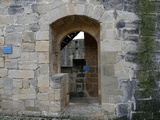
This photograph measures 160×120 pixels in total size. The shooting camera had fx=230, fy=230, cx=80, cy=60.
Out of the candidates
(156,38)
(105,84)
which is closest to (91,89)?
(105,84)

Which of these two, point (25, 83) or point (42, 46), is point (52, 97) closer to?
point (25, 83)

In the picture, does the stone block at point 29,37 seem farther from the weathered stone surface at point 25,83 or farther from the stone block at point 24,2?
the weathered stone surface at point 25,83

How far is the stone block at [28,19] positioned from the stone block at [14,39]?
0.28 meters

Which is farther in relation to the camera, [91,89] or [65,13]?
[91,89]

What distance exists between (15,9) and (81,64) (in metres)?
4.04

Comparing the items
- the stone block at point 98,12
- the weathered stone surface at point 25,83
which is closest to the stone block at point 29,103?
the weathered stone surface at point 25,83

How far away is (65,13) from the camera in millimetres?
4684

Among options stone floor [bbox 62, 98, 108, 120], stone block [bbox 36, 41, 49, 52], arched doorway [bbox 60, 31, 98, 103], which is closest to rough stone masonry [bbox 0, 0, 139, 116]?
stone block [bbox 36, 41, 49, 52]

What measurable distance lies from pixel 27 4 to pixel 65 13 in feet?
2.72

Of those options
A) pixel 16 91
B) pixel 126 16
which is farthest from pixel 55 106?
pixel 126 16

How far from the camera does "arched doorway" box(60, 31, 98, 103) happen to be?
7.75m

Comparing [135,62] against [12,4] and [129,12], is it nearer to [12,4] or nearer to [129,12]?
[129,12]

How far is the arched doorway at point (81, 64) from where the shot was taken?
7.75 m

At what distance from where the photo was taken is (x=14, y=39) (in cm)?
484
